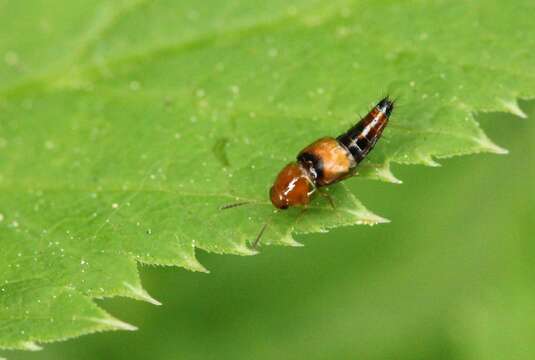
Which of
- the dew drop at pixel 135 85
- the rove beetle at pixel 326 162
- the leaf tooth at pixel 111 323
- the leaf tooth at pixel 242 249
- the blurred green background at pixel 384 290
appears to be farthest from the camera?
the blurred green background at pixel 384 290

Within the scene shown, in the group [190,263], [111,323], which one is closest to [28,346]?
[111,323]

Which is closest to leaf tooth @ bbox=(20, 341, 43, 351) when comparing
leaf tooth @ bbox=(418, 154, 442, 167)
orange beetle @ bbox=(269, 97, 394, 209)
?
orange beetle @ bbox=(269, 97, 394, 209)

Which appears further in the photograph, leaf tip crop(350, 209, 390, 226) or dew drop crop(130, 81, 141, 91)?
dew drop crop(130, 81, 141, 91)

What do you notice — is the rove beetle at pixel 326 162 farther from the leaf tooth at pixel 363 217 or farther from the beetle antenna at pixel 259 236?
the leaf tooth at pixel 363 217

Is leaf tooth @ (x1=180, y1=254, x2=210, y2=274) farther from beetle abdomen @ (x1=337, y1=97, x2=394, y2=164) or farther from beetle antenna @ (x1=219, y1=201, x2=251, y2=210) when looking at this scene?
beetle abdomen @ (x1=337, y1=97, x2=394, y2=164)

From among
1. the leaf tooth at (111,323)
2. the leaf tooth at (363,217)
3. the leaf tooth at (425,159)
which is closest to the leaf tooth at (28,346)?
the leaf tooth at (111,323)

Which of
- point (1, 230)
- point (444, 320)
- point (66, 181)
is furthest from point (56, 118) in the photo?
point (444, 320)
